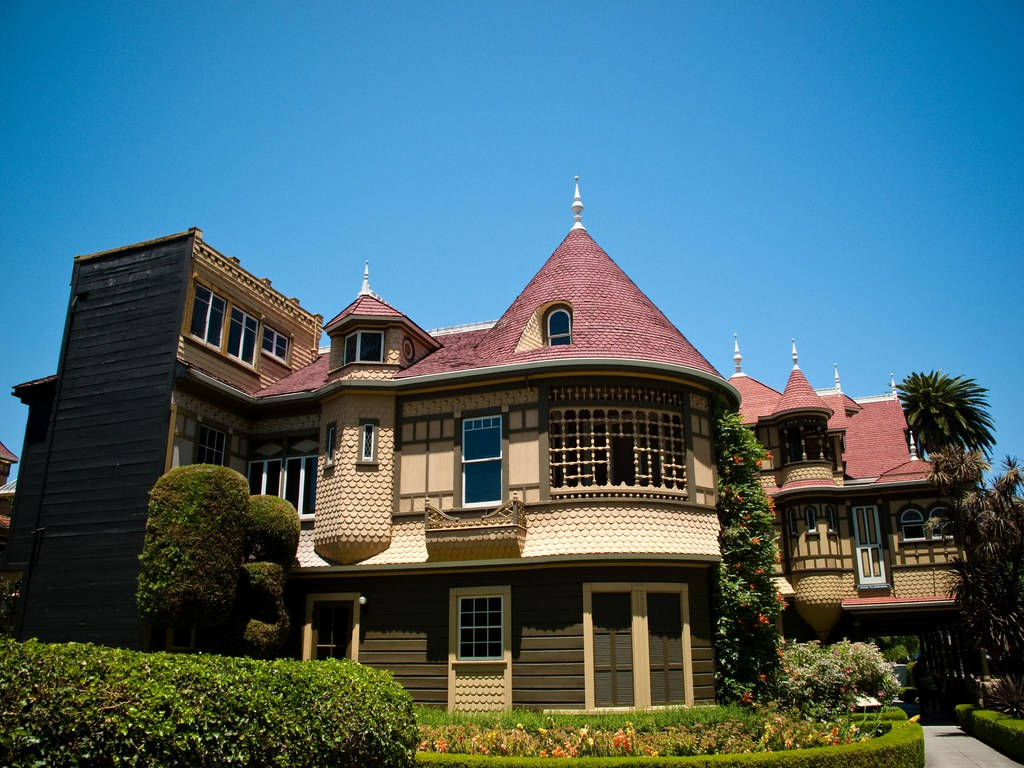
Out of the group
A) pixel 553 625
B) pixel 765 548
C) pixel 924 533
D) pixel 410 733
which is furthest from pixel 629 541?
pixel 924 533

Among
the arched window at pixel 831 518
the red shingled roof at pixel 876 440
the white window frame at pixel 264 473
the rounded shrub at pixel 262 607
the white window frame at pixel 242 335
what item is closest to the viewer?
the rounded shrub at pixel 262 607

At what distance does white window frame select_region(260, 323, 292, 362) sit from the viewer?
2538 cm

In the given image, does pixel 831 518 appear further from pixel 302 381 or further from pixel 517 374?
pixel 302 381

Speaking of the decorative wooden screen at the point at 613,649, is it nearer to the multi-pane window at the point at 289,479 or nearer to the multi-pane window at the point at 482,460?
the multi-pane window at the point at 482,460

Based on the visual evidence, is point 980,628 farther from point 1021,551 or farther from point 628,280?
point 628,280

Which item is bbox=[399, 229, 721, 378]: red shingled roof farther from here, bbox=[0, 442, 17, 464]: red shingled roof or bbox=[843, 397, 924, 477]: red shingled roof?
bbox=[0, 442, 17, 464]: red shingled roof

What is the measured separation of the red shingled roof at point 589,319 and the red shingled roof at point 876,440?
526 inches

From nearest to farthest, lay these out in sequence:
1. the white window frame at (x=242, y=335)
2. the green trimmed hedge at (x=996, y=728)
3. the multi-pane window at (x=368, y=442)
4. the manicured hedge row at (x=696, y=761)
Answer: the manicured hedge row at (x=696, y=761), the green trimmed hedge at (x=996, y=728), the multi-pane window at (x=368, y=442), the white window frame at (x=242, y=335)

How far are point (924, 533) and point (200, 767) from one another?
2677cm

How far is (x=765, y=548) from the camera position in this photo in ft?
66.1

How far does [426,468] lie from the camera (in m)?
20.4

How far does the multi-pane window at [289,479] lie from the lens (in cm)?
2238

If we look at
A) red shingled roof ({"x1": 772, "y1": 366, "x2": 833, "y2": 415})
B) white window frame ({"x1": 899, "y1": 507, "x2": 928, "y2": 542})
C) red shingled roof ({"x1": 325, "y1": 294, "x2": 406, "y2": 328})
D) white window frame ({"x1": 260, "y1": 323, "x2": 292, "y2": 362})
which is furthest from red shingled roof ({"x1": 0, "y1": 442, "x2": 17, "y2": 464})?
white window frame ({"x1": 899, "y1": 507, "x2": 928, "y2": 542})

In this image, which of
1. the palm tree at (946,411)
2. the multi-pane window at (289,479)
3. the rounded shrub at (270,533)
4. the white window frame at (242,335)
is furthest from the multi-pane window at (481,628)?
the palm tree at (946,411)
